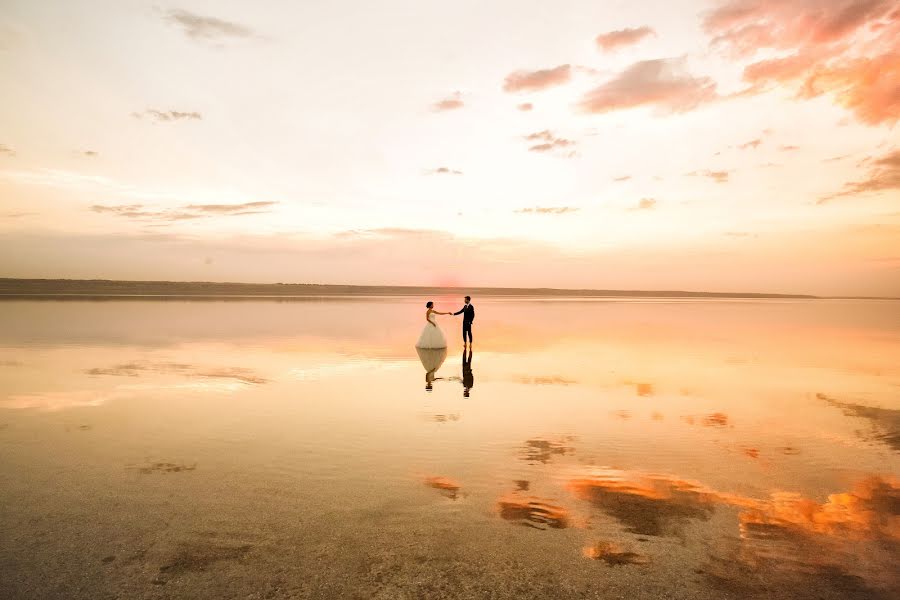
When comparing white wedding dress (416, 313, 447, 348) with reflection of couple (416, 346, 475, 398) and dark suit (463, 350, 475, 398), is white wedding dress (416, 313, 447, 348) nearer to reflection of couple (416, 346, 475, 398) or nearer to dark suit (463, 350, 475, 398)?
reflection of couple (416, 346, 475, 398)

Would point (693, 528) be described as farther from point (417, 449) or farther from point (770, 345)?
point (770, 345)

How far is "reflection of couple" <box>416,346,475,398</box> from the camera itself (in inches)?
659

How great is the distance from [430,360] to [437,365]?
117cm

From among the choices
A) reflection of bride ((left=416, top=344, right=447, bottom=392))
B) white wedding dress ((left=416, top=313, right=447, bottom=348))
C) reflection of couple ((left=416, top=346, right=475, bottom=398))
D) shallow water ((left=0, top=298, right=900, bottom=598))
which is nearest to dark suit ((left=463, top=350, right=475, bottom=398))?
reflection of couple ((left=416, top=346, right=475, bottom=398))

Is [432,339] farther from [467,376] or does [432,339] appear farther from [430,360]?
[467,376]

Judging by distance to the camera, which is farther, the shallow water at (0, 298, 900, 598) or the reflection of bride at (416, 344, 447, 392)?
the reflection of bride at (416, 344, 447, 392)

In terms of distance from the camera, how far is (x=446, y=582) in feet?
18.2

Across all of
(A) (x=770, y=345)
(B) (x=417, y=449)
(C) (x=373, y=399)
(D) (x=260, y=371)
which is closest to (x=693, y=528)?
(B) (x=417, y=449)

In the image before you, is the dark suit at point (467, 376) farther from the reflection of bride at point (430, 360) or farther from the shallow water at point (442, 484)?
the reflection of bride at point (430, 360)

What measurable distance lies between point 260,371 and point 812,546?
16.2 meters

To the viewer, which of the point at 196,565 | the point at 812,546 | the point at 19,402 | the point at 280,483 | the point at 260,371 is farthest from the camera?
the point at 260,371

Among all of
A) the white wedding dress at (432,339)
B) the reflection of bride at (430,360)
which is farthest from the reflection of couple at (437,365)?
the white wedding dress at (432,339)

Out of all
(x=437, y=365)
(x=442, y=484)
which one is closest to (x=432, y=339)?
(x=437, y=365)

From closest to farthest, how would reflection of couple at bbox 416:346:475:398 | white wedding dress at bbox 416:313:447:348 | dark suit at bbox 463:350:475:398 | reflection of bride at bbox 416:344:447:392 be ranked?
dark suit at bbox 463:350:475:398 < reflection of couple at bbox 416:346:475:398 < reflection of bride at bbox 416:344:447:392 < white wedding dress at bbox 416:313:447:348
